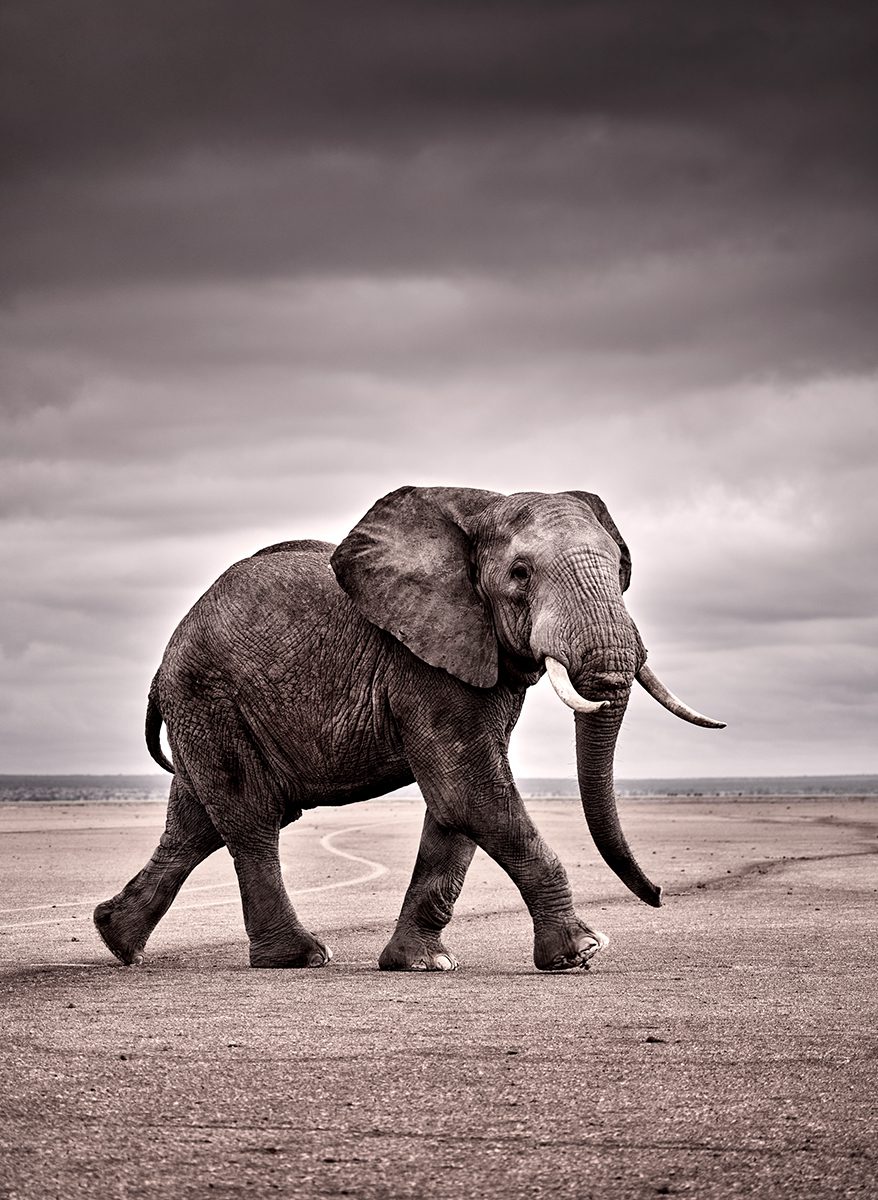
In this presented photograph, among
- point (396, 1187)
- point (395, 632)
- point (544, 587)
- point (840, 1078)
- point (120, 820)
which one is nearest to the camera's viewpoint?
point (396, 1187)

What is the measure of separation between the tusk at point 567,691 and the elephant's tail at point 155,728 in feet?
13.9

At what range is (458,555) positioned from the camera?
11.4m

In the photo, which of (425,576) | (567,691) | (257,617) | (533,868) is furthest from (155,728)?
(567,691)

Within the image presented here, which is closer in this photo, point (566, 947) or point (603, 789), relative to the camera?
point (566, 947)

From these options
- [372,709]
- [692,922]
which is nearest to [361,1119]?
[372,709]

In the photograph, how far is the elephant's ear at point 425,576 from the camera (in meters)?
10.9

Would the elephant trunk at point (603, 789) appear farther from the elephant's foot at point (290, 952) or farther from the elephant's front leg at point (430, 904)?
the elephant's foot at point (290, 952)

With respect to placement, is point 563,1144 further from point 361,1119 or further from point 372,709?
point 372,709

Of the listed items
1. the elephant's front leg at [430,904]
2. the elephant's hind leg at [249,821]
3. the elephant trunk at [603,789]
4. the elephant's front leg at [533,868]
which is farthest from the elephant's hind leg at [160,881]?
the elephant trunk at [603,789]

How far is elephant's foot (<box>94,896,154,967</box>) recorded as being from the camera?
11.9 meters

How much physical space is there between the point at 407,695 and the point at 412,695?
0.14ft

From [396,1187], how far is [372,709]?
Answer: 6704 millimetres

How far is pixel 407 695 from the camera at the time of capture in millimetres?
11109

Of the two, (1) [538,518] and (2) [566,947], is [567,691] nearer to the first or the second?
(1) [538,518]
